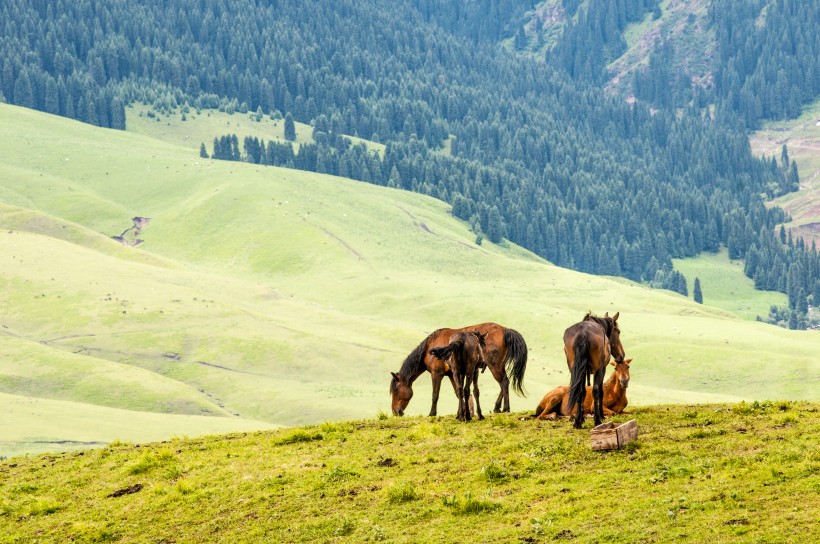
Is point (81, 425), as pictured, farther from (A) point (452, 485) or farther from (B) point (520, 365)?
(A) point (452, 485)

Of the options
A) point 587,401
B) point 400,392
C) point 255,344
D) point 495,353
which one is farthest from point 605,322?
point 255,344

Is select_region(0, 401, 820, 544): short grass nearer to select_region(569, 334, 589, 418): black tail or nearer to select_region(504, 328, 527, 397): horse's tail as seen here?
select_region(569, 334, 589, 418): black tail

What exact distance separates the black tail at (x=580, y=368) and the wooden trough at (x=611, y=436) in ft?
7.84

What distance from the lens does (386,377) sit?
12188 centimetres

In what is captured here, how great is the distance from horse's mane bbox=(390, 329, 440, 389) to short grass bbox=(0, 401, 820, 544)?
232cm

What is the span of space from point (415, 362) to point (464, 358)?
3192 millimetres

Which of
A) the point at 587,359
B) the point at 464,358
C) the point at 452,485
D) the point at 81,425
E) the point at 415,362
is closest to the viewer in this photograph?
the point at 452,485

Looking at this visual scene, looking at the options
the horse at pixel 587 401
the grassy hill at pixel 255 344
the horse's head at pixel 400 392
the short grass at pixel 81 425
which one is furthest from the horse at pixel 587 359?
Answer: the grassy hill at pixel 255 344

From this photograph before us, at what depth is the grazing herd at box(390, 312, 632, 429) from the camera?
29.5 metres

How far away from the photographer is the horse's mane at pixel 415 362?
3553 centimetres

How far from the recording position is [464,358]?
3316 centimetres

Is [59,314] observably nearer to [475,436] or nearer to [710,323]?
[710,323]

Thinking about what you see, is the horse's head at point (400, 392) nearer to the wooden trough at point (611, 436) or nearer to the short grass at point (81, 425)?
the wooden trough at point (611, 436)

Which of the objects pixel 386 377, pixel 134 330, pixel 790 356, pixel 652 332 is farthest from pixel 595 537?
pixel 652 332
